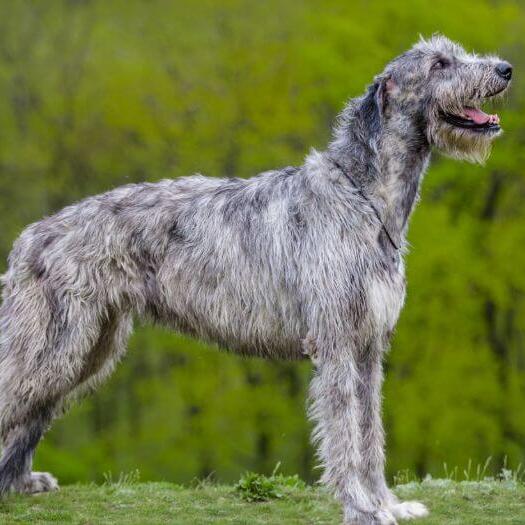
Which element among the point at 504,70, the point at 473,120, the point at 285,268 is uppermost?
the point at 504,70

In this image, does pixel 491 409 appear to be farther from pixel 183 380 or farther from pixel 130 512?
pixel 130 512

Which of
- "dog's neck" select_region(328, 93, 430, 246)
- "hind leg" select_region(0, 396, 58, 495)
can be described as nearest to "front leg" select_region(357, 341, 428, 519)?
"dog's neck" select_region(328, 93, 430, 246)

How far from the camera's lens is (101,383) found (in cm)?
680

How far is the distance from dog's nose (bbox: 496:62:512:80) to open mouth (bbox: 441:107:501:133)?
25cm

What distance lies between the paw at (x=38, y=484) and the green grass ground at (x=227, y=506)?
0.07 m

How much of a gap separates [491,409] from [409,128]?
682 inches

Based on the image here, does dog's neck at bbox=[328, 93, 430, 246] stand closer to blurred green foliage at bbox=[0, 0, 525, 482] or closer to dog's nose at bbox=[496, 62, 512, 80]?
dog's nose at bbox=[496, 62, 512, 80]

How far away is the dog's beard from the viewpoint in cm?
580

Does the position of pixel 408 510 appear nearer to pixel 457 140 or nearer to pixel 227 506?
pixel 227 506

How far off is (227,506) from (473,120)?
117 inches

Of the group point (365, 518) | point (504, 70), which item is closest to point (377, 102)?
point (504, 70)

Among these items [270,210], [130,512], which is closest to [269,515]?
[130,512]

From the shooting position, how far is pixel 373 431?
593 cm

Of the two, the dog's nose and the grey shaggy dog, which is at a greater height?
the dog's nose
